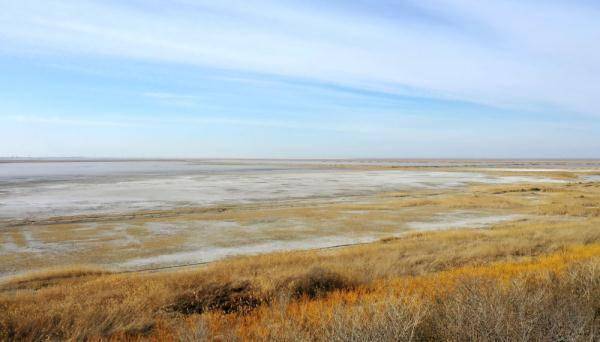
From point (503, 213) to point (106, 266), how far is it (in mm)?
20152

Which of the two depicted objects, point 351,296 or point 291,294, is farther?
point 291,294

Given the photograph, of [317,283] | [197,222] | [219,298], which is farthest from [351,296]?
[197,222]

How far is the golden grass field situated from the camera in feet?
19.0

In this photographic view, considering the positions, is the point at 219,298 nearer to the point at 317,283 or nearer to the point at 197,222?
the point at 317,283

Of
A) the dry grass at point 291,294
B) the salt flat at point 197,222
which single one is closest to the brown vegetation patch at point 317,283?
the dry grass at point 291,294

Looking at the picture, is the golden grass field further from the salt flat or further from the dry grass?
the salt flat

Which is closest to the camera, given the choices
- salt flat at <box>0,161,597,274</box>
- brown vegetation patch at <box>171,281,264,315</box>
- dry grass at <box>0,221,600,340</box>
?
dry grass at <box>0,221,600,340</box>

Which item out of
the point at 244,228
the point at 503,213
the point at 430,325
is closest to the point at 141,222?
the point at 244,228

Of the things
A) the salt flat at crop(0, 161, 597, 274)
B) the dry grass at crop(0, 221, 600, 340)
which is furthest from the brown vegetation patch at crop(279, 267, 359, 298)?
the salt flat at crop(0, 161, 597, 274)

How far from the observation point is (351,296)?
27.7ft

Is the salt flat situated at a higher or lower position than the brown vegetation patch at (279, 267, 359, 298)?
lower

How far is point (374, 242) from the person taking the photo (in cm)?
1609

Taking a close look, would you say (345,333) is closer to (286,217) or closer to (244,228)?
(244,228)

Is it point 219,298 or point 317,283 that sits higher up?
point 317,283
